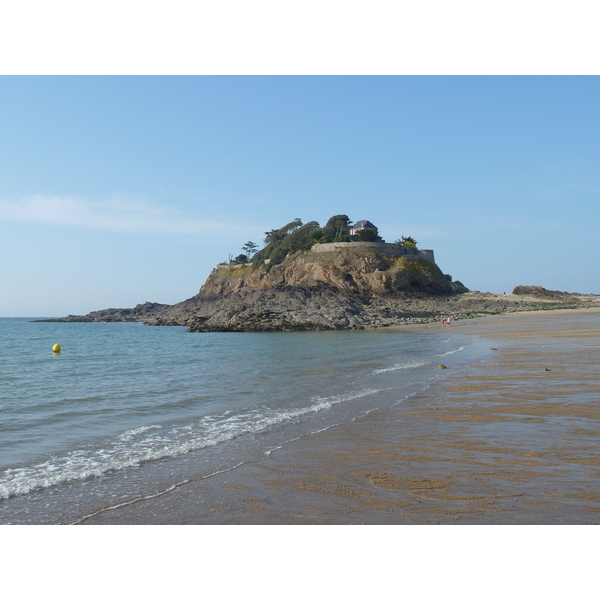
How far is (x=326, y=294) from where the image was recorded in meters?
60.1

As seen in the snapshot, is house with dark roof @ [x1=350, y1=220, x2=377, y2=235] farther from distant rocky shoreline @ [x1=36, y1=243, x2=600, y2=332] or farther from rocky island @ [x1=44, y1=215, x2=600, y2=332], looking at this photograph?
distant rocky shoreline @ [x1=36, y1=243, x2=600, y2=332]

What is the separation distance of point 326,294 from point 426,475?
54.5 metres

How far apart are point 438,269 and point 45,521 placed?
6724cm

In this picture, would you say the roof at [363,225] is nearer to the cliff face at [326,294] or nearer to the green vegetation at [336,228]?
the green vegetation at [336,228]

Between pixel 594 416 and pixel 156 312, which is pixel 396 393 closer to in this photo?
pixel 594 416

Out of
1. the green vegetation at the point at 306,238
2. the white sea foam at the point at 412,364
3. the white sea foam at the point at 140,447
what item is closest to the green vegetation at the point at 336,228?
the green vegetation at the point at 306,238

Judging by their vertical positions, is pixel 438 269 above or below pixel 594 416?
above

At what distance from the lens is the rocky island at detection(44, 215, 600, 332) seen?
52188 mm

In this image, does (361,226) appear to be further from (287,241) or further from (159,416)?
(159,416)

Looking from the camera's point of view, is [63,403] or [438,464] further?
[63,403]

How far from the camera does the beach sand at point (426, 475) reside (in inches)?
179

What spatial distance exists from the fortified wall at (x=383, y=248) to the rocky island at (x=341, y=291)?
0.13m

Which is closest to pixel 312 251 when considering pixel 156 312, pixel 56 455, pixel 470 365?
pixel 156 312
